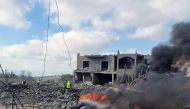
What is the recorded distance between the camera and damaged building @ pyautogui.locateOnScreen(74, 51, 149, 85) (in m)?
57.7

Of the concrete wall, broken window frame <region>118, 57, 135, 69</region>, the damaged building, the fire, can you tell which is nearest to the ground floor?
the damaged building

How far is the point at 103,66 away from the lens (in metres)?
62.4

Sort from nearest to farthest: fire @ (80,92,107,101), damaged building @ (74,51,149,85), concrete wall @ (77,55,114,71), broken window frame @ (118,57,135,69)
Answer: fire @ (80,92,107,101) → damaged building @ (74,51,149,85) → broken window frame @ (118,57,135,69) → concrete wall @ (77,55,114,71)

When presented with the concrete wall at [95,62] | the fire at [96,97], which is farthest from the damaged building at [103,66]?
the fire at [96,97]

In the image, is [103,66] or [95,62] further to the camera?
[95,62]

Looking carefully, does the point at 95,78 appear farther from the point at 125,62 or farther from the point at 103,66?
the point at 125,62

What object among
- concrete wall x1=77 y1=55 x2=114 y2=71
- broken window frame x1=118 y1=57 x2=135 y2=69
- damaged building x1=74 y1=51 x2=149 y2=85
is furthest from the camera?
concrete wall x1=77 y1=55 x2=114 y2=71

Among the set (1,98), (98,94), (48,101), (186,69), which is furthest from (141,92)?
(1,98)

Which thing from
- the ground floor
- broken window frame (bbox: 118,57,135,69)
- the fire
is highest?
broken window frame (bbox: 118,57,135,69)

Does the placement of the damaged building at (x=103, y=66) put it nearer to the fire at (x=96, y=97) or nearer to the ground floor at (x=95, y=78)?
the ground floor at (x=95, y=78)

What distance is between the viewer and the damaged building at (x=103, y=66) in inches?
2270

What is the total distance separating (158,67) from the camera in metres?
20.0

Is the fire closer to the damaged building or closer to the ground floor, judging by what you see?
the damaged building

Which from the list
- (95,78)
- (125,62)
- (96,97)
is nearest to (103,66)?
(95,78)
